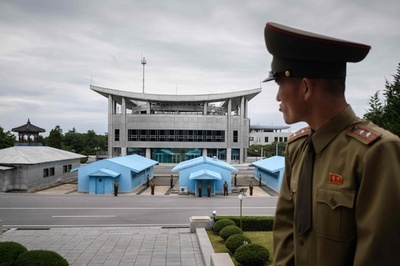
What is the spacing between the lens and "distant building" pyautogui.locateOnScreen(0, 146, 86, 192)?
24875 millimetres

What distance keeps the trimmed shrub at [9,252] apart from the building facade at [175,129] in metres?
41.1

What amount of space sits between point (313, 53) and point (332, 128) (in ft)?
1.37

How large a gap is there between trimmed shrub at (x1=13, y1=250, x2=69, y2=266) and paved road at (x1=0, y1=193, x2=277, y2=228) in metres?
7.82

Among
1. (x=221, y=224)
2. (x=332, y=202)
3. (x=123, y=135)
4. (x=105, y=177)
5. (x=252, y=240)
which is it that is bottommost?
(x=252, y=240)

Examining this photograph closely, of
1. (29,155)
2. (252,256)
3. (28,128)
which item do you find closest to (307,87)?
(252,256)

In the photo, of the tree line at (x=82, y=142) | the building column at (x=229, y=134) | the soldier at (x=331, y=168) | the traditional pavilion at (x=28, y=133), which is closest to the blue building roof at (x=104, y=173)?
the traditional pavilion at (x=28, y=133)

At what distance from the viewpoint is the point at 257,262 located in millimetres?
9305

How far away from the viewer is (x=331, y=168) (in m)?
1.66

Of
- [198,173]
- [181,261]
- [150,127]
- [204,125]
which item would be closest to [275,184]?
[198,173]

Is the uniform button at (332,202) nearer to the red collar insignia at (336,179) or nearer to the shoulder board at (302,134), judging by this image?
the red collar insignia at (336,179)

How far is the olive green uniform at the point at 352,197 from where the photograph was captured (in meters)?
1.37

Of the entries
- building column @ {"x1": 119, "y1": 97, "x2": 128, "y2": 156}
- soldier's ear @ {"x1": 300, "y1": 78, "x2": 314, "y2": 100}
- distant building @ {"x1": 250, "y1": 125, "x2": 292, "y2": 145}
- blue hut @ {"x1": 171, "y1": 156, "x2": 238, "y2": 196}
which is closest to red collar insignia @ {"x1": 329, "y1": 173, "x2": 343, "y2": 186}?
soldier's ear @ {"x1": 300, "y1": 78, "x2": 314, "y2": 100}

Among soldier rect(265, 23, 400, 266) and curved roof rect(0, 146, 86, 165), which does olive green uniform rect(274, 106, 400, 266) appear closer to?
soldier rect(265, 23, 400, 266)

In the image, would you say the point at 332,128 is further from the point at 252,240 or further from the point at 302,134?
the point at 252,240
